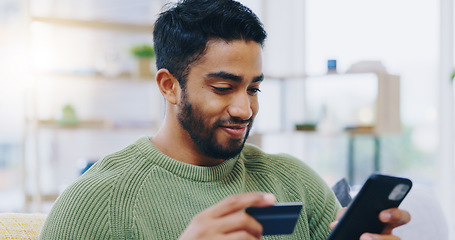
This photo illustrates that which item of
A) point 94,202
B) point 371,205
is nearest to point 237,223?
point 371,205

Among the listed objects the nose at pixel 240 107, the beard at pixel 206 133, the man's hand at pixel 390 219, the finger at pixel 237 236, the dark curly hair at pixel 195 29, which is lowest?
the man's hand at pixel 390 219

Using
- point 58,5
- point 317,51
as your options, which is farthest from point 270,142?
point 58,5

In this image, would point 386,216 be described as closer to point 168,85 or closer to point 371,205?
point 371,205

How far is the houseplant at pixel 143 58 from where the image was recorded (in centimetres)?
381

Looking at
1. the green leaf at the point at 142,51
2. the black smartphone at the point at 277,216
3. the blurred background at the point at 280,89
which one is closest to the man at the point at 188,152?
the black smartphone at the point at 277,216

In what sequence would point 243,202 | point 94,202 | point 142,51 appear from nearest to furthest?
point 243,202 < point 94,202 < point 142,51

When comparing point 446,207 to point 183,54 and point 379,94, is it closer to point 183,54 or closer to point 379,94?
point 379,94

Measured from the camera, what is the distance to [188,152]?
4.03ft

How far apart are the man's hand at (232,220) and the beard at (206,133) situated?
13.9 inches

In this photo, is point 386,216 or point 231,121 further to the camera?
point 231,121

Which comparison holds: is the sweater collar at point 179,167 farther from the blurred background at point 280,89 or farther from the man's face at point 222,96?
the blurred background at point 280,89

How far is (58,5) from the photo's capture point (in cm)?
412

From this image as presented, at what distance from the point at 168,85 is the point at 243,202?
0.53m

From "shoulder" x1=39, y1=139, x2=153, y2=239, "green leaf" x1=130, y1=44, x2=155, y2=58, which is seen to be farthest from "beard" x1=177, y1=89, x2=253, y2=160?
"green leaf" x1=130, y1=44, x2=155, y2=58
